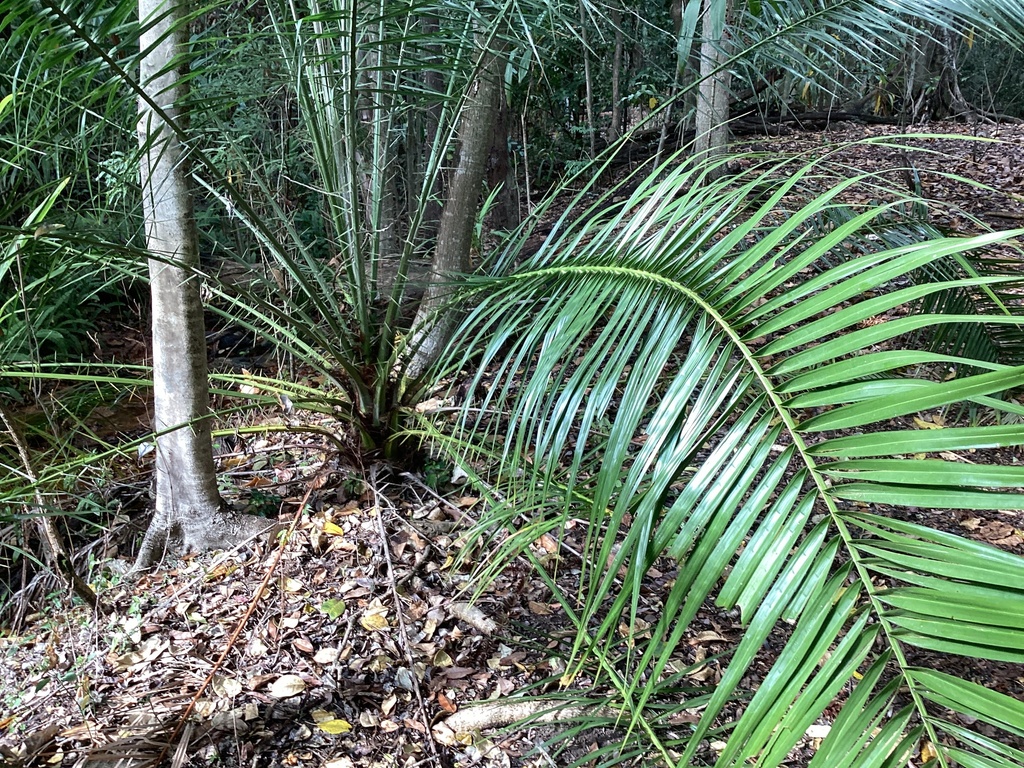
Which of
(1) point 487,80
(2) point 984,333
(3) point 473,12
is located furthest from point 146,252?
(2) point 984,333

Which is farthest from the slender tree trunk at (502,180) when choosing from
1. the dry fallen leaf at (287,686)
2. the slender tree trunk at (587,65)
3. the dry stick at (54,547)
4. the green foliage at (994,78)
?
the green foliage at (994,78)

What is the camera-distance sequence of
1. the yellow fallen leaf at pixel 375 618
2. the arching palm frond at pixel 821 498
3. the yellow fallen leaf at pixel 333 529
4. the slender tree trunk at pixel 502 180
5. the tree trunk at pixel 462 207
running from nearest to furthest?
the arching palm frond at pixel 821 498 < the yellow fallen leaf at pixel 375 618 < the yellow fallen leaf at pixel 333 529 < the tree trunk at pixel 462 207 < the slender tree trunk at pixel 502 180

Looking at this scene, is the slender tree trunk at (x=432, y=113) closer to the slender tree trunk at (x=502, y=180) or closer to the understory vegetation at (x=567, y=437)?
the understory vegetation at (x=567, y=437)

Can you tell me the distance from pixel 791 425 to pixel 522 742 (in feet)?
3.23

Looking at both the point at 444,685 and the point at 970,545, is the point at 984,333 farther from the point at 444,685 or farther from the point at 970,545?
the point at 444,685

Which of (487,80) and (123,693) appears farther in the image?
(487,80)

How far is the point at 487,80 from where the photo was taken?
1998mm

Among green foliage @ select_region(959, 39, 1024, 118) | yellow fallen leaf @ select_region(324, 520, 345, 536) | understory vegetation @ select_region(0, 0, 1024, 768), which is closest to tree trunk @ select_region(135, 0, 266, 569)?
understory vegetation @ select_region(0, 0, 1024, 768)

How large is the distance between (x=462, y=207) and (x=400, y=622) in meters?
1.25

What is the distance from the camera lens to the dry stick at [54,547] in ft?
5.13

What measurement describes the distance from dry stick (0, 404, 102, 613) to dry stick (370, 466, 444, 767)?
698mm

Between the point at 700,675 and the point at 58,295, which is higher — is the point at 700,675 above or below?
below

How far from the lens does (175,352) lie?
1.74m

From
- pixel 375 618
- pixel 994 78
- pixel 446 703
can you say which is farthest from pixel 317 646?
pixel 994 78
